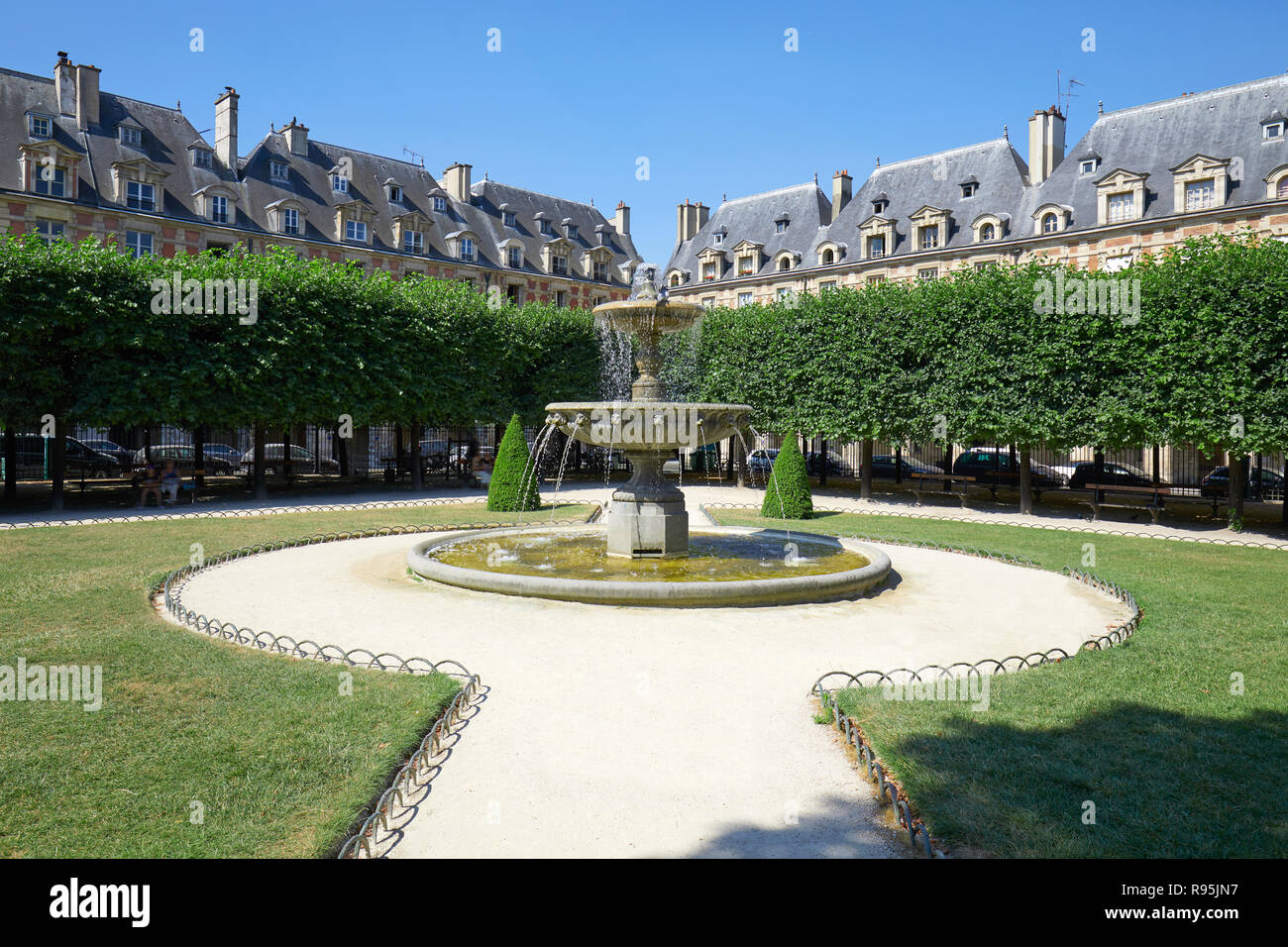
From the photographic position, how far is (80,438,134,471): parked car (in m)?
29.8

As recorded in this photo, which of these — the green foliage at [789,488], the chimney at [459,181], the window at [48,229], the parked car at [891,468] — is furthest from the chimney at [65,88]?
the parked car at [891,468]

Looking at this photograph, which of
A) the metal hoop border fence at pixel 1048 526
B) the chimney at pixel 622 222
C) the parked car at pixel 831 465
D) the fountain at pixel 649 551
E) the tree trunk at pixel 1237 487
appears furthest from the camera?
the chimney at pixel 622 222

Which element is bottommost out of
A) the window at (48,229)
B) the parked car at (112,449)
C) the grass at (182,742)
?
the grass at (182,742)

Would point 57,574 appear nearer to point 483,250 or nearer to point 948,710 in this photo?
point 948,710

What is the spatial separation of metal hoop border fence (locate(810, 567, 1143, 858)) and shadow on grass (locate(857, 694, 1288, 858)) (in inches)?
4.3

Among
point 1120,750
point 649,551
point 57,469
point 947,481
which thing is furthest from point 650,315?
point 947,481

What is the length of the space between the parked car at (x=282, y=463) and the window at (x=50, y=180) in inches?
463

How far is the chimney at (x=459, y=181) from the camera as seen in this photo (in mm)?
43781

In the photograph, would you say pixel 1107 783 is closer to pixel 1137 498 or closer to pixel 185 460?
pixel 1137 498

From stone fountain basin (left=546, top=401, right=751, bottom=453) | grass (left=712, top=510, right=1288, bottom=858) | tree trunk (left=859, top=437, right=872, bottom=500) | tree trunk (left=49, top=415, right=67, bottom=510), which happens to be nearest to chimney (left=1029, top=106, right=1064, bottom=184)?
tree trunk (left=859, top=437, right=872, bottom=500)

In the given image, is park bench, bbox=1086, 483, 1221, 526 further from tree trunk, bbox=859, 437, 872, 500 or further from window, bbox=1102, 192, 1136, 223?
window, bbox=1102, 192, 1136, 223

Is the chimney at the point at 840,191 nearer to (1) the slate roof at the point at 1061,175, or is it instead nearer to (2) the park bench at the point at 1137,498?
(1) the slate roof at the point at 1061,175

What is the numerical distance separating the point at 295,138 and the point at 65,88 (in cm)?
917
